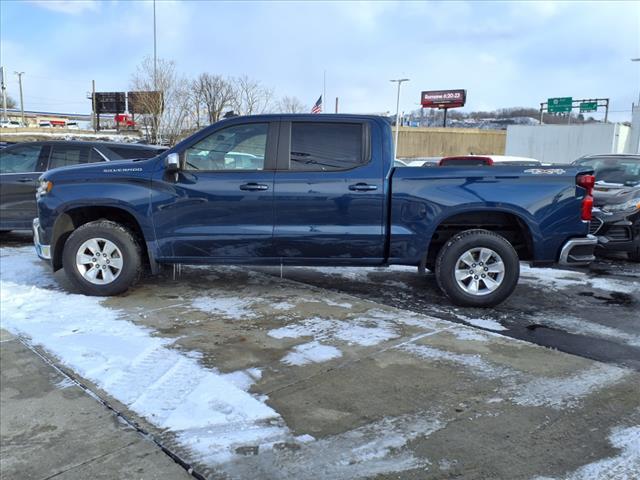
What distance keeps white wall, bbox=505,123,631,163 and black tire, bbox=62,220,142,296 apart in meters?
36.3

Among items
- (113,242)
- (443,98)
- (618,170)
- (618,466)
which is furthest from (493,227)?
(443,98)

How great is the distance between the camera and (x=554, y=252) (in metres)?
5.50

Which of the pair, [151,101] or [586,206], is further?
[151,101]

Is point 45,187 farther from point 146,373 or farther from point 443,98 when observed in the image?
point 443,98

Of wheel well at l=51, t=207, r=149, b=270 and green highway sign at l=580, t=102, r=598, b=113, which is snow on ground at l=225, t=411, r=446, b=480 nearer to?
wheel well at l=51, t=207, r=149, b=270

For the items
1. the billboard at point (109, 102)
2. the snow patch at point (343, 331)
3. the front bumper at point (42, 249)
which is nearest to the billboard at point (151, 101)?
the front bumper at point (42, 249)

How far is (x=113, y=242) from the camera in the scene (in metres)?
5.70

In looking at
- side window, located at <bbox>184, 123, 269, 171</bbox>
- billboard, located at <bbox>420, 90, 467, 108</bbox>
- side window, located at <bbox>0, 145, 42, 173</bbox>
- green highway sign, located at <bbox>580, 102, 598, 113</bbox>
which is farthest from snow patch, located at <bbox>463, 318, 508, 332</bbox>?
billboard, located at <bbox>420, 90, 467, 108</bbox>

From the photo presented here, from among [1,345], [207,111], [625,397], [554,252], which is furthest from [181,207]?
[207,111]

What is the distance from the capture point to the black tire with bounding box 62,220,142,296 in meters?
5.70

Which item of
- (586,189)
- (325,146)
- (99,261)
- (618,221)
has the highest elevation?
(325,146)

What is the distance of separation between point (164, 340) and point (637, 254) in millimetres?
A: 6908

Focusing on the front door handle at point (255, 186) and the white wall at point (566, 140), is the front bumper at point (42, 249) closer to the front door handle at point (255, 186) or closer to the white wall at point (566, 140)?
the front door handle at point (255, 186)

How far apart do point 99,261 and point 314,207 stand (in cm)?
236
